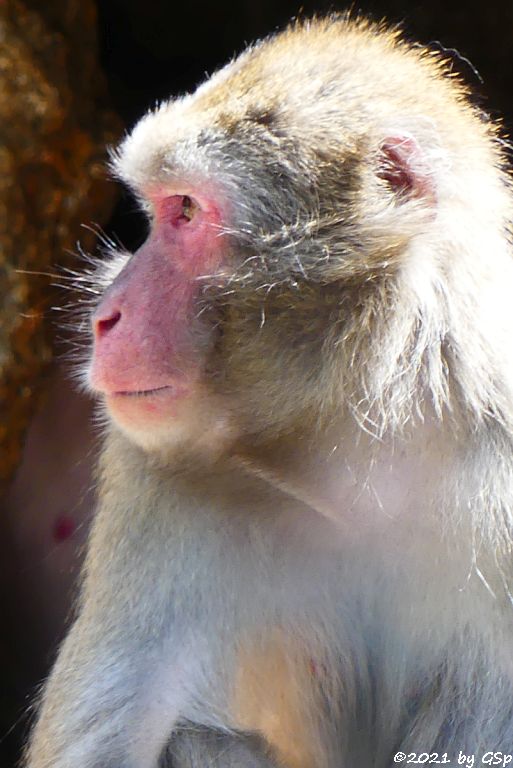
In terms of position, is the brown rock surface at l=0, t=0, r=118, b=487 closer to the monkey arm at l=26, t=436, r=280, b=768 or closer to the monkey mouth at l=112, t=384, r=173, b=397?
the monkey arm at l=26, t=436, r=280, b=768

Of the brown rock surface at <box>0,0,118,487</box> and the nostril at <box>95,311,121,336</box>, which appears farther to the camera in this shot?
the brown rock surface at <box>0,0,118,487</box>

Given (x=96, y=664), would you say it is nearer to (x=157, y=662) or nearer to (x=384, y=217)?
(x=157, y=662)

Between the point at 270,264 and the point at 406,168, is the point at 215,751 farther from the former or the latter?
the point at 406,168

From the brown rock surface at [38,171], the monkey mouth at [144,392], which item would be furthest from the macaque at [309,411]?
the brown rock surface at [38,171]

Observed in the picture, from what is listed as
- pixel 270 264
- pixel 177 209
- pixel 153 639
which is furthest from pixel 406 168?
pixel 153 639

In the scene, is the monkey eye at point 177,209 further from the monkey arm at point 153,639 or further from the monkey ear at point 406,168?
the monkey arm at point 153,639

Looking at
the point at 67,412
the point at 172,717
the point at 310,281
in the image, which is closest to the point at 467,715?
the point at 172,717

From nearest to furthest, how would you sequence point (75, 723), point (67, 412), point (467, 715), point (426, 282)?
1. point (426, 282)
2. point (467, 715)
3. point (75, 723)
4. point (67, 412)

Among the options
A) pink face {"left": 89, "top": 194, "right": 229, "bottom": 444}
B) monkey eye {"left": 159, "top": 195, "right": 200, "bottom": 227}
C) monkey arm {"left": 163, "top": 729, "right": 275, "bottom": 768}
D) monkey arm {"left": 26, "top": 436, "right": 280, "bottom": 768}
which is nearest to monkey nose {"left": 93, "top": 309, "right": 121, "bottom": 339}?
pink face {"left": 89, "top": 194, "right": 229, "bottom": 444}
